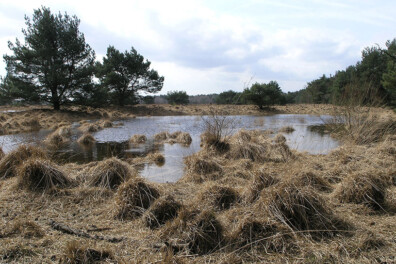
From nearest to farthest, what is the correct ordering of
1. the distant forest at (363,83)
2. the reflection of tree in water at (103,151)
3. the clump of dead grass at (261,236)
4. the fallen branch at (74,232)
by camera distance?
the clump of dead grass at (261,236)
the fallen branch at (74,232)
the reflection of tree in water at (103,151)
the distant forest at (363,83)

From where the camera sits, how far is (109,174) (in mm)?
5461

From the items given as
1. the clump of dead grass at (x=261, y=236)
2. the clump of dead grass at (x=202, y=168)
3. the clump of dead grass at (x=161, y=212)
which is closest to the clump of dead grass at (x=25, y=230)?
the clump of dead grass at (x=161, y=212)

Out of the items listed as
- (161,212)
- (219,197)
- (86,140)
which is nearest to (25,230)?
(161,212)

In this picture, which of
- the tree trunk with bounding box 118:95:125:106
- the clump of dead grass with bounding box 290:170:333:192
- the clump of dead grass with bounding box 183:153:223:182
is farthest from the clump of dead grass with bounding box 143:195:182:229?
the tree trunk with bounding box 118:95:125:106

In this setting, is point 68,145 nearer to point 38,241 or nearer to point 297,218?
point 38,241

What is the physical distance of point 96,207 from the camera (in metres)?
4.46

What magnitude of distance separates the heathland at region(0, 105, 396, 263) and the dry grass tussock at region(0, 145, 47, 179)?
0.07 feet

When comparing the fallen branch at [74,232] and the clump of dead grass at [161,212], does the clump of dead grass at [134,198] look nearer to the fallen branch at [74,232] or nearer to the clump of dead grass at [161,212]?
the clump of dead grass at [161,212]

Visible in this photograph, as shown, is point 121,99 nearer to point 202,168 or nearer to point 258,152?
point 258,152

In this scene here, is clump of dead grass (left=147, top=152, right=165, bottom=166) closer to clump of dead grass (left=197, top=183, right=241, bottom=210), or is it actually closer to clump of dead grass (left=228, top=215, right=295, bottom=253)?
clump of dead grass (left=197, top=183, right=241, bottom=210)

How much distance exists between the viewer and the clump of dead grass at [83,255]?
107 inches

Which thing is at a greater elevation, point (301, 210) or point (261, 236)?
point (301, 210)

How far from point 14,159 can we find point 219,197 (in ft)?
15.5

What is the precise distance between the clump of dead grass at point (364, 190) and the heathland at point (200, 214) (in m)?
0.02
